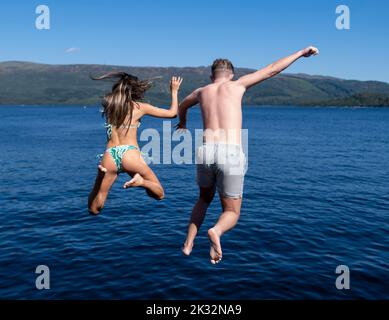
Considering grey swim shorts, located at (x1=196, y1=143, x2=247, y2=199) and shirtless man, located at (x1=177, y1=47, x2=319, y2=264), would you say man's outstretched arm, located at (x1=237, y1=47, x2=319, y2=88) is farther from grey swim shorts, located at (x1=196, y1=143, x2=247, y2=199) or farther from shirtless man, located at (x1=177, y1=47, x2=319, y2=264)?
grey swim shorts, located at (x1=196, y1=143, x2=247, y2=199)

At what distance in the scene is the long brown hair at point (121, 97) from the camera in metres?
7.59

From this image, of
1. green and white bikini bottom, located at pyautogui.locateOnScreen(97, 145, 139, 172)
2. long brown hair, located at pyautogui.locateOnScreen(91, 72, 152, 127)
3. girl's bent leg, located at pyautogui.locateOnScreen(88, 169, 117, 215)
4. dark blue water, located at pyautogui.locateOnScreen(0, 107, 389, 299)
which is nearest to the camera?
long brown hair, located at pyautogui.locateOnScreen(91, 72, 152, 127)

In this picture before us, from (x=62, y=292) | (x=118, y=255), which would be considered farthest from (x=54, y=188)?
(x=62, y=292)

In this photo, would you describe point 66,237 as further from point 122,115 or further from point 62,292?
point 122,115

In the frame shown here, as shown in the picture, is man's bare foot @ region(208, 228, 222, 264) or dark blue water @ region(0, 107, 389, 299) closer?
man's bare foot @ region(208, 228, 222, 264)

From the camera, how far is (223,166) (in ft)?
22.5

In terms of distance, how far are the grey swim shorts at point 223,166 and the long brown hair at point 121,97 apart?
70.6 inches

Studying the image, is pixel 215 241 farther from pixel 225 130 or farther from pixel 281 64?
pixel 281 64

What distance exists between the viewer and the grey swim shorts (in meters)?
6.79

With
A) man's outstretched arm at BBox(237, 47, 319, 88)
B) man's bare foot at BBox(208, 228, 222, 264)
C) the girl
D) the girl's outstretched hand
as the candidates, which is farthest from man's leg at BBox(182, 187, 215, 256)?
man's outstretched arm at BBox(237, 47, 319, 88)

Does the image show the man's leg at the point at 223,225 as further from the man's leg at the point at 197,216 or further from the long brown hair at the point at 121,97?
the long brown hair at the point at 121,97

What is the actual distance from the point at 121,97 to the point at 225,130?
2.32 meters

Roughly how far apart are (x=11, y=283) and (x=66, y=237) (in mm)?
6415
